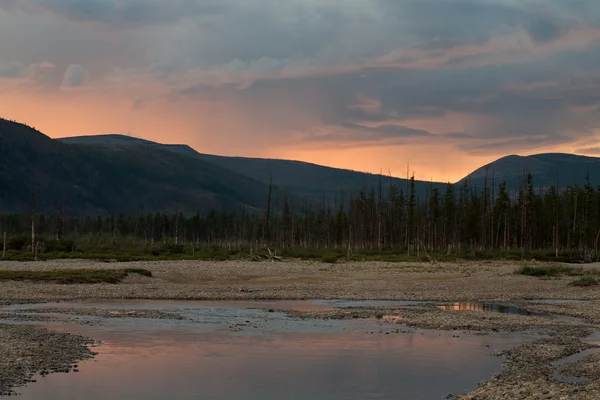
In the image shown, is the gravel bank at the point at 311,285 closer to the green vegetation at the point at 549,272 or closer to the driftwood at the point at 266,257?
the green vegetation at the point at 549,272

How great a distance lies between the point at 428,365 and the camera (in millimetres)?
22672

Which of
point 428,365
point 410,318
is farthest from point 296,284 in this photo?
point 428,365

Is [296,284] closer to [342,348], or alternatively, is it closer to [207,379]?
[342,348]

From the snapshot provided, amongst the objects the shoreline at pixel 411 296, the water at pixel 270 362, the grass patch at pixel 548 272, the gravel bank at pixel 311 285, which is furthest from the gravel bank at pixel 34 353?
the grass patch at pixel 548 272

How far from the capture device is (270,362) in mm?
22859

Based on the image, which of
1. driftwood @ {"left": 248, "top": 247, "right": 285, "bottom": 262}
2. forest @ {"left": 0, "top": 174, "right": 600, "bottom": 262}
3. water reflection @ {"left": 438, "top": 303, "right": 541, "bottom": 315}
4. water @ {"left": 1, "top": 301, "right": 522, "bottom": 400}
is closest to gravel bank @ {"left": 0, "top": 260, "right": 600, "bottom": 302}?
water reflection @ {"left": 438, "top": 303, "right": 541, "bottom": 315}

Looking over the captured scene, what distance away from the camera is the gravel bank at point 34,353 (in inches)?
767

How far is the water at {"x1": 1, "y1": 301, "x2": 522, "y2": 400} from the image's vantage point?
18.7 m

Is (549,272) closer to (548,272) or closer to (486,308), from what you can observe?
(548,272)

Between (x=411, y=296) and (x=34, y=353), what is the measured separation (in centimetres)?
2976

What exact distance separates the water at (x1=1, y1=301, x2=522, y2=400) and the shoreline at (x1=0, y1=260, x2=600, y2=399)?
3.87 ft

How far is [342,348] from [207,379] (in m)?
6.85

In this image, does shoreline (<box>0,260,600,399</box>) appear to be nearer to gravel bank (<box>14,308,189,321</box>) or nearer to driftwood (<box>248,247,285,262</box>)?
gravel bank (<box>14,308,189,321</box>)

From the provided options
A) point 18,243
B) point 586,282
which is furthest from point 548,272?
point 18,243
